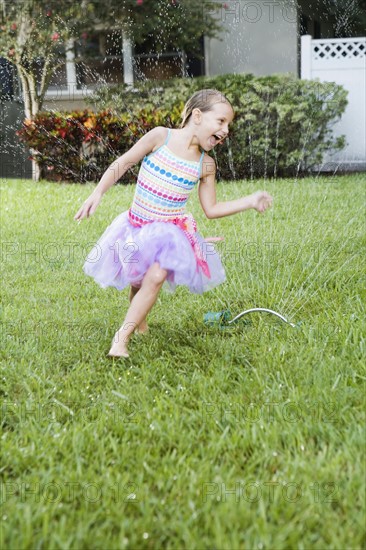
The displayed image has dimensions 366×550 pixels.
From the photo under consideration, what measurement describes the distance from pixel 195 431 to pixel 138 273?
2.88 feet

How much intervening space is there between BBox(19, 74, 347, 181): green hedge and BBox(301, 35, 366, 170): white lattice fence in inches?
32.0

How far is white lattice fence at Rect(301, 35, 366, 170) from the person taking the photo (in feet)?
34.0

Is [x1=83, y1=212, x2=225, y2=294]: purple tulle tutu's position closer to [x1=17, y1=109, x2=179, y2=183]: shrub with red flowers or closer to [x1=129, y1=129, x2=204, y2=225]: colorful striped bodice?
[x1=129, y1=129, x2=204, y2=225]: colorful striped bodice

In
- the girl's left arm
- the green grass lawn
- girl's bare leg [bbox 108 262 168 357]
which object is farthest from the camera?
the girl's left arm

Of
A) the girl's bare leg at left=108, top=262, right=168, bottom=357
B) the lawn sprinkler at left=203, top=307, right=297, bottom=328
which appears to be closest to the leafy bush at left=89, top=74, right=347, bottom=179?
the lawn sprinkler at left=203, top=307, right=297, bottom=328

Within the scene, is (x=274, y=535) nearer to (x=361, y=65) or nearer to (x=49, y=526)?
(x=49, y=526)

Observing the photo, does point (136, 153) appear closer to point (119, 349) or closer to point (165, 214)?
point (165, 214)

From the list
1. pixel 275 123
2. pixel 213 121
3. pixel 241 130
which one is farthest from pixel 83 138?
pixel 213 121

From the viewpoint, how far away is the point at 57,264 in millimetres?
4742

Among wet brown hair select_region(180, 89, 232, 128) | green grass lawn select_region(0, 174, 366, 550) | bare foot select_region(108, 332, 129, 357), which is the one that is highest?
wet brown hair select_region(180, 89, 232, 128)

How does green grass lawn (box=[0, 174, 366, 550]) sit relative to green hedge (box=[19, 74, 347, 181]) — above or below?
below

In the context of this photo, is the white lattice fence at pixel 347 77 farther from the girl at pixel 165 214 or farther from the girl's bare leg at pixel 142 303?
the girl's bare leg at pixel 142 303

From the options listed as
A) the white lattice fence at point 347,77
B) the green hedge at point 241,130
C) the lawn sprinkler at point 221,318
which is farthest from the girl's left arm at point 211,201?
the white lattice fence at point 347,77

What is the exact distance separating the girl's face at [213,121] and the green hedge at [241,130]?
5.94 meters
